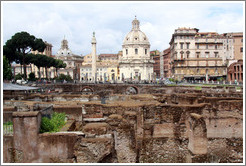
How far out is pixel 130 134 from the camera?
414 inches

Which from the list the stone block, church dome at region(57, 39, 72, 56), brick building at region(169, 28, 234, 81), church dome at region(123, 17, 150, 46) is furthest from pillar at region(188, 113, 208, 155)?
church dome at region(57, 39, 72, 56)

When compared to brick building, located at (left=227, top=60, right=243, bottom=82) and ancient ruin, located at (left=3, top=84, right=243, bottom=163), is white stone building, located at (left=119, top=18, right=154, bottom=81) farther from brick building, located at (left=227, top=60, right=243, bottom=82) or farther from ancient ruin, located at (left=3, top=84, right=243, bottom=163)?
ancient ruin, located at (left=3, top=84, right=243, bottom=163)

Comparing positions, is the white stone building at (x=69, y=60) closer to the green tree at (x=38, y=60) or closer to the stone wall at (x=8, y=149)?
the green tree at (x=38, y=60)

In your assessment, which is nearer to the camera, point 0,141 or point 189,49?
point 0,141

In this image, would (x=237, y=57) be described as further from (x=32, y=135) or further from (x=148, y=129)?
(x=32, y=135)

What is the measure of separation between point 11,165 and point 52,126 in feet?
7.97

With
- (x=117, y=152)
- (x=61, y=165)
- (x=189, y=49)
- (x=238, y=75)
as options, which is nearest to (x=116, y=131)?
(x=117, y=152)

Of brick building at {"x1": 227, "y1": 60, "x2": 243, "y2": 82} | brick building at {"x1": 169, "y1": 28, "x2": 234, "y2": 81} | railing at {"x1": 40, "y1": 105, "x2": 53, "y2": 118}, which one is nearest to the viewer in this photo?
railing at {"x1": 40, "y1": 105, "x2": 53, "y2": 118}

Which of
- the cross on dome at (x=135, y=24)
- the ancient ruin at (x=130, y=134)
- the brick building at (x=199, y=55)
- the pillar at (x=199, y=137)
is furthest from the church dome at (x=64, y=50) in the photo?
the pillar at (x=199, y=137)

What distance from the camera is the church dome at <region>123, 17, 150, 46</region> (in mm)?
86200

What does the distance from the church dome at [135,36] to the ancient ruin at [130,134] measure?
222 feet

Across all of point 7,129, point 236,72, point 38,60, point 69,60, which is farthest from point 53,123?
point 69,60

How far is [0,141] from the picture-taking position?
8.55 meters

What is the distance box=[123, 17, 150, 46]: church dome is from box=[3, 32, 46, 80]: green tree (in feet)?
127
